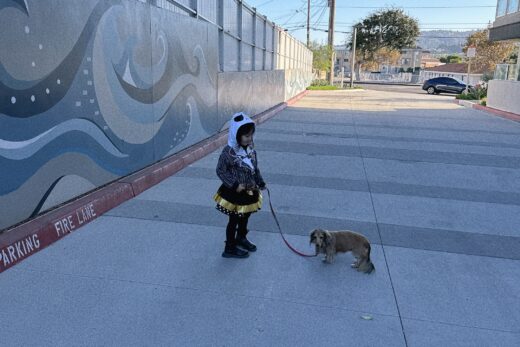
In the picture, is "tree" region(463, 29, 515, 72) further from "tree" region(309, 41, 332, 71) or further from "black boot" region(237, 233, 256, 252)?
"black boot" region(237, 233, 256, 252)

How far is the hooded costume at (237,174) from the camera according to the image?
403cm

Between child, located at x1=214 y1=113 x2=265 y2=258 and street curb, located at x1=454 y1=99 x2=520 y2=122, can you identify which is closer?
child, located at x1=214 y1=113 x2=265 y2=258

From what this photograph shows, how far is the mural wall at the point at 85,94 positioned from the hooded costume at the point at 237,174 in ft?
6.26

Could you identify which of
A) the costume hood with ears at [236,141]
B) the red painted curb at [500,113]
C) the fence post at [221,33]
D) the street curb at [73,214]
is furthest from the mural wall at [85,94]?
the red painted curb at [500,113]

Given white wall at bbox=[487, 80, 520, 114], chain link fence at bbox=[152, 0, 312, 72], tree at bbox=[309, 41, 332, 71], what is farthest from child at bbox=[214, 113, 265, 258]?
tree at bbox=[309, 41, 332, 71]

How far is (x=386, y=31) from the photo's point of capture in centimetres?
7512

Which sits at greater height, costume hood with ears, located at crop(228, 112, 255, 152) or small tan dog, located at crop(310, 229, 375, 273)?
costume hood with ears, located at crop(228, 112, 255, 152)

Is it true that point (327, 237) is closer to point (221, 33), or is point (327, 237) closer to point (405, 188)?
point (405, 188)

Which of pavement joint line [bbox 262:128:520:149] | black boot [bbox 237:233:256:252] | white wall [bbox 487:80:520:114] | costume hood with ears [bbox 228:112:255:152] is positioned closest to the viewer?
costume hood with ears [bbox 228:112:255:152]

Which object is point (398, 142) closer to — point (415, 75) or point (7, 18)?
point (7, 18)

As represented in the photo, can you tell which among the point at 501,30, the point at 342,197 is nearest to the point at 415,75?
the point at 501,30

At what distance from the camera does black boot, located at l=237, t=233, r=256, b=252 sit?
14.8 ft

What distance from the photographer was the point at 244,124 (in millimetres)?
3943

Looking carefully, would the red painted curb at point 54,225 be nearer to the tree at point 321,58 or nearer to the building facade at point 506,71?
the building facade at point 506,71
